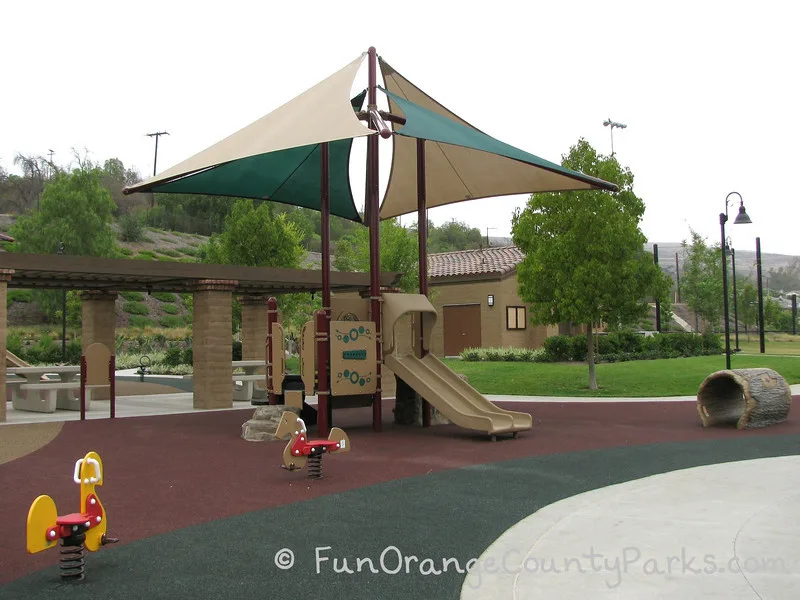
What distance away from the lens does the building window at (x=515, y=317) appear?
35.8 meters

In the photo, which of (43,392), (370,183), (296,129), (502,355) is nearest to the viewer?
(296,129)

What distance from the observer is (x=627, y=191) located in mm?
21016

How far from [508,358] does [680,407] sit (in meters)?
14.1

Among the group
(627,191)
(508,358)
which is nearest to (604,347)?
(508,358)

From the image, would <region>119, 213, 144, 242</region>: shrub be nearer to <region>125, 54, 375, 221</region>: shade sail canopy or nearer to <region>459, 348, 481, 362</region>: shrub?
<region>459, 348, 481, 362</region>: shrub

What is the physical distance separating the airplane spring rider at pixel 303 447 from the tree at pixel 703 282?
42.7 metres

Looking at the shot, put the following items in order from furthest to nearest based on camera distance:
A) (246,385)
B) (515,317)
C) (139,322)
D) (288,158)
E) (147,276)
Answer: (139,322) → (515,317) → (246,385) → (147,276) → (288,158)

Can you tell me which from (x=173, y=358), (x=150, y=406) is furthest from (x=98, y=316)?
(x=173, y=358)

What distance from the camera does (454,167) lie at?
55.4 ft

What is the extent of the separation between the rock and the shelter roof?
16.4ft

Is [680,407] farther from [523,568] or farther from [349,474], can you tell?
[523,568]

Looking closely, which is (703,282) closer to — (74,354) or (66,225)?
(74,354)

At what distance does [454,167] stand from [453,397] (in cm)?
594

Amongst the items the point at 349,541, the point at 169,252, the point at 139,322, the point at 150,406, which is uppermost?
the point at 169,252
